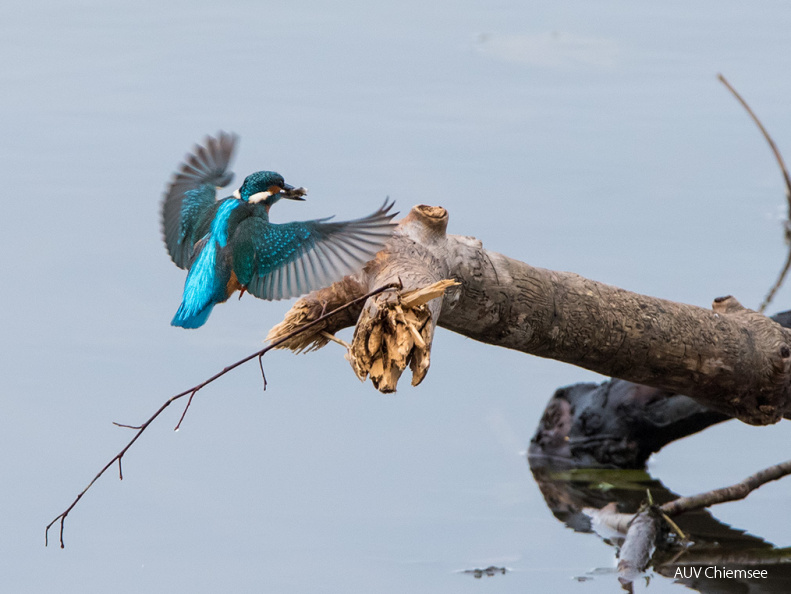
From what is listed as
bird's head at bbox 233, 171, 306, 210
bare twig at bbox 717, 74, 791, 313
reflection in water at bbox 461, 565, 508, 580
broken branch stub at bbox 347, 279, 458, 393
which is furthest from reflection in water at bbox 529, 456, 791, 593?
bird's head at bbox 233, 171, 306, 210

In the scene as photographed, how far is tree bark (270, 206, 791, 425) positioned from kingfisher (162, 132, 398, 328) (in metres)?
0.07

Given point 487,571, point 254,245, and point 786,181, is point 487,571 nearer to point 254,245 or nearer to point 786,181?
point 254,245

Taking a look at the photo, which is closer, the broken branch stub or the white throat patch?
the broken branch stub

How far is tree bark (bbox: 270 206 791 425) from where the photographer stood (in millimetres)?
2613

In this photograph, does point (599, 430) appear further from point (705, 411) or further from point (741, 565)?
point (741, 565)

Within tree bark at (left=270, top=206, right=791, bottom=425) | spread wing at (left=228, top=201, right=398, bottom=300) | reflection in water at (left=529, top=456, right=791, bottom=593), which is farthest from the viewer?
reflection in water at (left=529, top=456, right=791, bottom=593)

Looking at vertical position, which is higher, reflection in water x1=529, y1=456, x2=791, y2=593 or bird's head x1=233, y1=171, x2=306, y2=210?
bird's head x1=233, y1=171, x2=306, y2=210

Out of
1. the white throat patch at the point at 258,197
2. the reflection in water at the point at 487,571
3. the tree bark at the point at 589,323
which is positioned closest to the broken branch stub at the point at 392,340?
the tree bark at the point at 589,323

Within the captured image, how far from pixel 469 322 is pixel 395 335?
579 mm

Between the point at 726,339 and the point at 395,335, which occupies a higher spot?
the point at 726,339

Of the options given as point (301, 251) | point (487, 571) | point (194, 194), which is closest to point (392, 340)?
point (301, 251)

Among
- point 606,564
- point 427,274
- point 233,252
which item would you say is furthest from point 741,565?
point 233,252

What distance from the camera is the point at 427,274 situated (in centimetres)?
244

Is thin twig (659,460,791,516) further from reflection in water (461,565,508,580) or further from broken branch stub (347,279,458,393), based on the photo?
broken branch stub (347,279,458,393)
